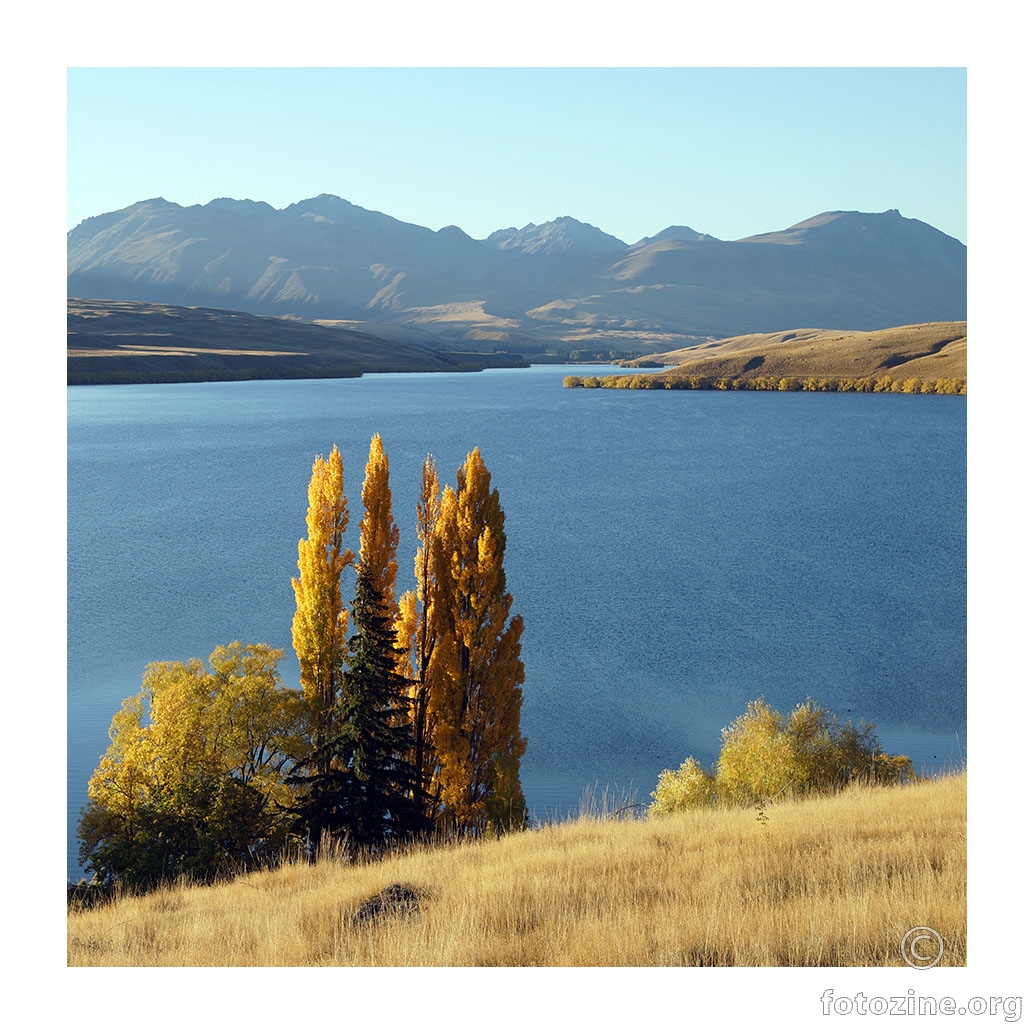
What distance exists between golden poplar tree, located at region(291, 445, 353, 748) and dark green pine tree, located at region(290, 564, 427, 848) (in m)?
2.36

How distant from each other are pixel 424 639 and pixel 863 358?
150168 mm

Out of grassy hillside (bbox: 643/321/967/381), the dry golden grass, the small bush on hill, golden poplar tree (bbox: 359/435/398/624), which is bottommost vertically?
the small bush on hill

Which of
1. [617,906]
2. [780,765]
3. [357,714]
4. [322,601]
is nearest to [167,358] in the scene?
[322,601]

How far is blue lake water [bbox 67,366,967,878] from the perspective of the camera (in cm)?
3033

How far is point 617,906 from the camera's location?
371 inches

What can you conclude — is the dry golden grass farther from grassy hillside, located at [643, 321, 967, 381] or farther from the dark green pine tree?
grassy hillside, located at [643, 321, 967, 381]

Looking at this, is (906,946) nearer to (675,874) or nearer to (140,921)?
(675,874)

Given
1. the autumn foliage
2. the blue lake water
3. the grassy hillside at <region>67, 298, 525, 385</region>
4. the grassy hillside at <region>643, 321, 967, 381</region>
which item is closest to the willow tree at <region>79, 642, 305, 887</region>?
the autumn foliage

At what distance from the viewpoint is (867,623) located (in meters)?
39.1

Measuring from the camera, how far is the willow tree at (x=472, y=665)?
21617mm

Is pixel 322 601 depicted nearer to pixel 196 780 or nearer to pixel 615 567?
pixel 196 780

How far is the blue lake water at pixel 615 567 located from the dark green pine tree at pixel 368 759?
18.9 ft

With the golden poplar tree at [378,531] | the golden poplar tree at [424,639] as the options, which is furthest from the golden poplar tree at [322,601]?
the golden poplar tree at [424,639]

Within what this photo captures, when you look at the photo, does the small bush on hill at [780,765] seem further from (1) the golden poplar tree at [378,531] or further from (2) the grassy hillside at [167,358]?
(2) the grassy hillside at [167,358]
